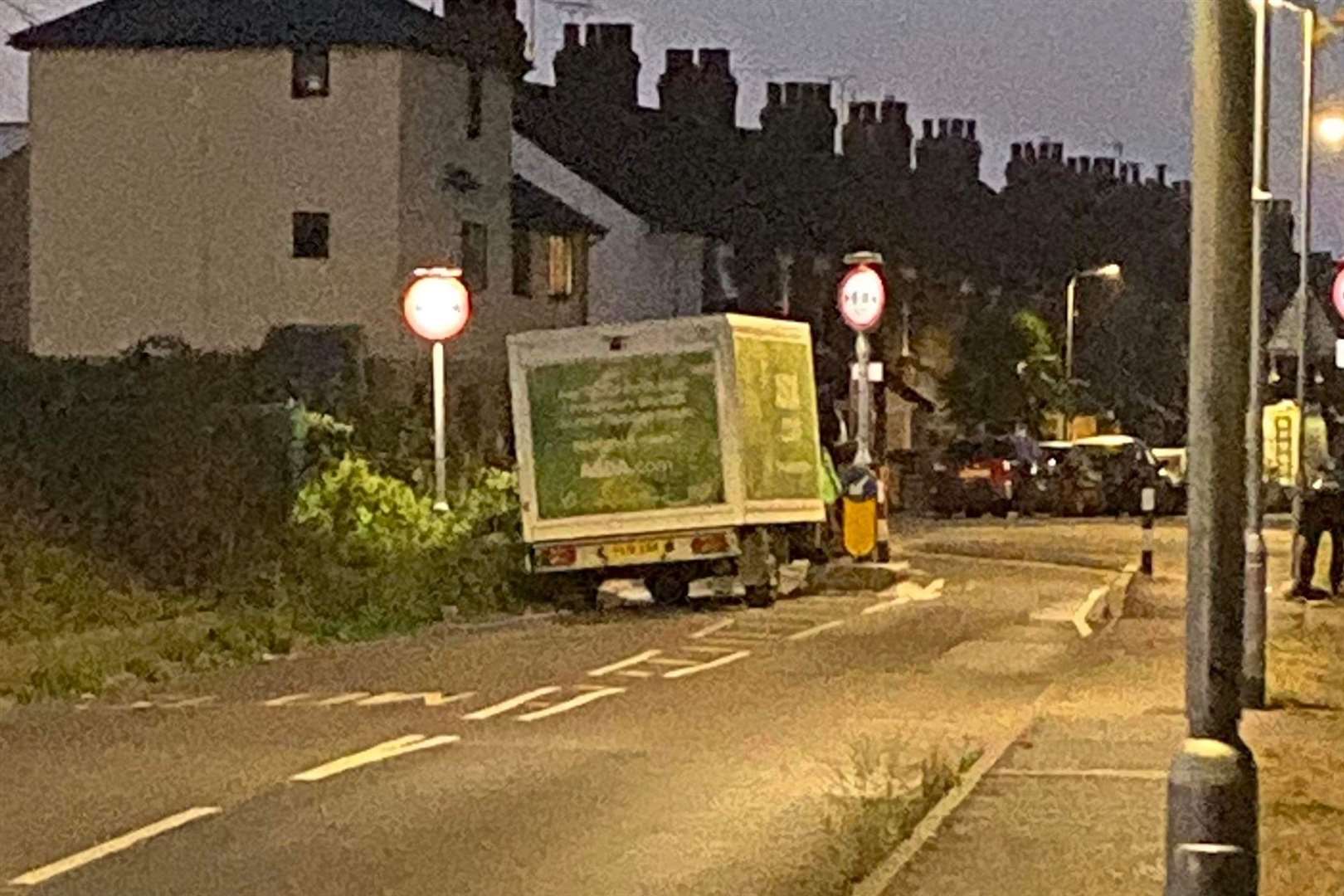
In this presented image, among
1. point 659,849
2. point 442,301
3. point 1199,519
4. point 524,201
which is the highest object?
point 524,201

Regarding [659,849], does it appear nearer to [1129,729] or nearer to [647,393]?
[1129,729]

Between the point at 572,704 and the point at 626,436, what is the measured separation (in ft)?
31.9

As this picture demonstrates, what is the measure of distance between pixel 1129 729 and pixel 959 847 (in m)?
5.29

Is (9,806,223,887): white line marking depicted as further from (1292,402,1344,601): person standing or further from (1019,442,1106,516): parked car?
(1019,442,1106,516): parked car

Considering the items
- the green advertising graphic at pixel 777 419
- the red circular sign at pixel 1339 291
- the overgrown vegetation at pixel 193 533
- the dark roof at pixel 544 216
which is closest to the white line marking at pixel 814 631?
the green advertising graphic at pixel 777 419

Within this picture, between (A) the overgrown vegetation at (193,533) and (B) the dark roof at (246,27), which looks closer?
(A) the overgrown vegetation at (193,533)

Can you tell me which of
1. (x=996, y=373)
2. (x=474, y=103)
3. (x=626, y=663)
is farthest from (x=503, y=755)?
(x=996, y=373)

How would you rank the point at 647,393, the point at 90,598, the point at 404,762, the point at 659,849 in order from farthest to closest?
the point at 647,393, the point at 90,598, the point at 404,762, the point at 659,849

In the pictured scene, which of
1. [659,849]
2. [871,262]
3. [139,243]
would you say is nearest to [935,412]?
[139,243]

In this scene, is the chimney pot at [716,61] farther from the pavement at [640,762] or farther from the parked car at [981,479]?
the pavement at [640,762]

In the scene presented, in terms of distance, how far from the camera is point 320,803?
14656 mm

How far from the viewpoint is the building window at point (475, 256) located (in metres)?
53.7

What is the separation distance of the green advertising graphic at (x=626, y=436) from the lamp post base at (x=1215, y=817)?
68.1ft

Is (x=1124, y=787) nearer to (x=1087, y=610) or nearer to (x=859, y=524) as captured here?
(x=1087, y=610)
